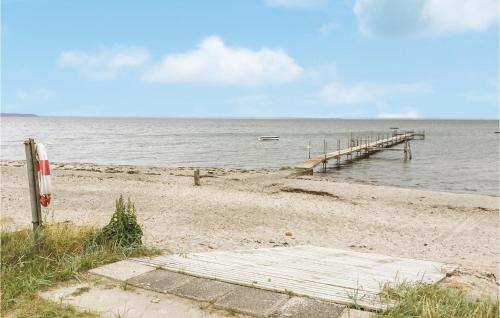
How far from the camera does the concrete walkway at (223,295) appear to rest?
14.6 ft

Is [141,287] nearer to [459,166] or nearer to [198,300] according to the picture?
[198,300]

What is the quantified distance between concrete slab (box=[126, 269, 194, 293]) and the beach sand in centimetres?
201

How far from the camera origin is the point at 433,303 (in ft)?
14.9

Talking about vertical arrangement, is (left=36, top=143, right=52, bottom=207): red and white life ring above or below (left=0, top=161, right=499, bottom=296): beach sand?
above

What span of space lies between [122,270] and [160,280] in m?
0.73

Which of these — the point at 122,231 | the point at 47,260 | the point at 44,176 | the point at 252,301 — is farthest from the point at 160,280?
the point at 44,176

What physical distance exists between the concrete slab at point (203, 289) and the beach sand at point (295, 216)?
7.96 ft

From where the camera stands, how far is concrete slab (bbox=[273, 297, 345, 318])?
438 cm

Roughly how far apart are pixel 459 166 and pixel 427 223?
24.1 metres

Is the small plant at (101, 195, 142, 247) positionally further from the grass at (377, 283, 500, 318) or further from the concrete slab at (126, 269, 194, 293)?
the grass at (377, 283, 500, 318)

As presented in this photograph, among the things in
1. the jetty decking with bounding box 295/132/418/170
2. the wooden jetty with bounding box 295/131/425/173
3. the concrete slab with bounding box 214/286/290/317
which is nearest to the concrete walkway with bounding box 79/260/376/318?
the concrete slab with bounding box 214/286/290/317

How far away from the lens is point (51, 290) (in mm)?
5199

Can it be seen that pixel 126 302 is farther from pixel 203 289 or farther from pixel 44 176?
pixel 44 176

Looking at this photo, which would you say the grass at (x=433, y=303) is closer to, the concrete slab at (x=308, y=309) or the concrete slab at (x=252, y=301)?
the concrete slab at (x=308, y=309)
